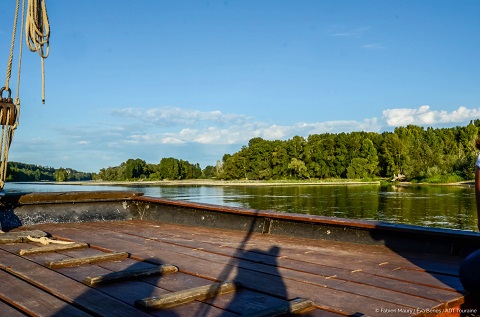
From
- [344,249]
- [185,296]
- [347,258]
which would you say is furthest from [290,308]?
[344,249]

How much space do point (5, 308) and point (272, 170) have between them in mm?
87577

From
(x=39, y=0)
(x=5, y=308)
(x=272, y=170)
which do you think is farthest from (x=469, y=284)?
(x=272, y=170)

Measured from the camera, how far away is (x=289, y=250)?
11.6ft

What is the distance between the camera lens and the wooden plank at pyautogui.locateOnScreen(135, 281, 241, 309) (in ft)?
6.45

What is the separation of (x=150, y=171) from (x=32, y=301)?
112m

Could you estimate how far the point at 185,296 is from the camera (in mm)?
2064

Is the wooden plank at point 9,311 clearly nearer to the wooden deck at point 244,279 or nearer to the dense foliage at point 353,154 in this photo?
the wooden deck at point 244,279

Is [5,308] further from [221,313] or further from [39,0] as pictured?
[39,0]

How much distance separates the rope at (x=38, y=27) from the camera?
4570 millimetres

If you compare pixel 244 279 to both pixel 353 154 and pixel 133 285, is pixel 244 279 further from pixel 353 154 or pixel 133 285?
pixel 353 154

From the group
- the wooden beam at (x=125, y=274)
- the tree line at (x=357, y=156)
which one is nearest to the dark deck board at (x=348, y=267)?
the wooden beam at (x=125, y=274)

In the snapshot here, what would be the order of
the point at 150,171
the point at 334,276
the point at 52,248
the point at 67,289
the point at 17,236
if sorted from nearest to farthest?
the point at 67,289
the point at 334,276
the point at 52,248
the point at 17,236
the point at 150,171

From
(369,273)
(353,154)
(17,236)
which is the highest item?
(353,154)

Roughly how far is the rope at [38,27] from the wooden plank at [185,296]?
11.7 feet
